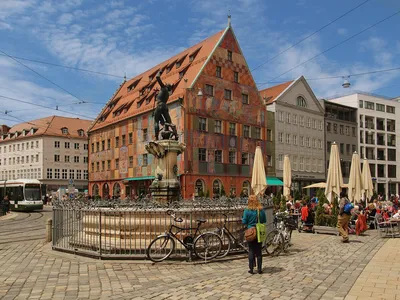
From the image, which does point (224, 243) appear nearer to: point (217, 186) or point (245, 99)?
point (217, 186)

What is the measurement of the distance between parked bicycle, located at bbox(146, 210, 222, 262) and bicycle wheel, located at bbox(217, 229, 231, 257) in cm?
19

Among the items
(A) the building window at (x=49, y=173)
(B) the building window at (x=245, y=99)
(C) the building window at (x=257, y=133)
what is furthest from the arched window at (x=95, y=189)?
(B) the building window at (x=245, y=99)

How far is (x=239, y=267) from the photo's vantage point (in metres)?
9.34

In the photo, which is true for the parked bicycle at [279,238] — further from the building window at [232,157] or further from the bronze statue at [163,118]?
the building window at [232,157]

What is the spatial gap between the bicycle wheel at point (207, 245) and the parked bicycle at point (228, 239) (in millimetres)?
197

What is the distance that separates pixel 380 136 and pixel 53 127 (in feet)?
176

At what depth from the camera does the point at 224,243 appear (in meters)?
10.4

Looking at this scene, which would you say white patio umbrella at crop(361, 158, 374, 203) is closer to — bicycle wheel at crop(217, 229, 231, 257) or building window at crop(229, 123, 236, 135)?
bicycle wheel at crop(217, 229, 231, 257)

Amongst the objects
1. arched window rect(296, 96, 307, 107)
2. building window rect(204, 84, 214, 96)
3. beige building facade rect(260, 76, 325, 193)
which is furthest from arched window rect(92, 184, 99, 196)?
arched window rect(296, 96, 307, 107)

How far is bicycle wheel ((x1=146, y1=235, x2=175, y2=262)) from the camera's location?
31.7 feet

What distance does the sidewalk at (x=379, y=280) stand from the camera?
6957 millimetres

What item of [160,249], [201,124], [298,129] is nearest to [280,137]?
[298,129]

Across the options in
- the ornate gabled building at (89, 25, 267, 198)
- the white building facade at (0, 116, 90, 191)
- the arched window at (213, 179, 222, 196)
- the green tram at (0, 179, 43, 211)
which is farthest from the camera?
the white building facade at (0, 116, 90, 191)

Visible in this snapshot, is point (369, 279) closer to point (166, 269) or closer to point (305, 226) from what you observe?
point (166, 269)
